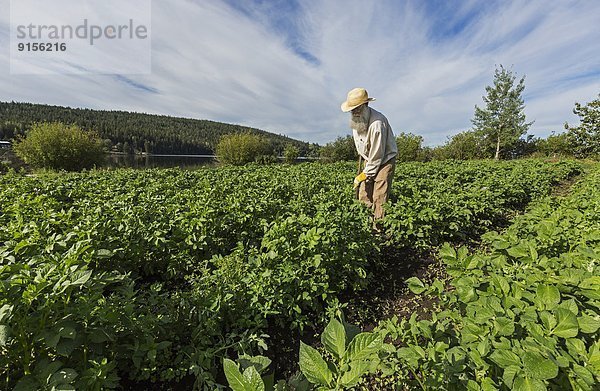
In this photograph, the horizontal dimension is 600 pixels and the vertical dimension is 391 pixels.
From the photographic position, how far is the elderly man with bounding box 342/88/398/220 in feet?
14.4

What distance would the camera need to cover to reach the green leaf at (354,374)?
2.39 ft

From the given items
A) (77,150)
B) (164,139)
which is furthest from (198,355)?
(164,139)

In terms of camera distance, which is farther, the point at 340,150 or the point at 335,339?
the point at 340,150

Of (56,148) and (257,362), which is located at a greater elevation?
(56,148)

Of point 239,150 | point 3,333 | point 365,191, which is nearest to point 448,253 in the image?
point 3,333

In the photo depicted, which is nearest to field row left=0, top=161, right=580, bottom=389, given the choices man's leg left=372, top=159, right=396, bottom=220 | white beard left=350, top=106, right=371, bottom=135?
man's leg left=372, top=159, right=396, bottom=220

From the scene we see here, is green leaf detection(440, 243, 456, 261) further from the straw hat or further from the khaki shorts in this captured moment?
the straw hat

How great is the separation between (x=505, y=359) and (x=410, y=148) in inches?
1268

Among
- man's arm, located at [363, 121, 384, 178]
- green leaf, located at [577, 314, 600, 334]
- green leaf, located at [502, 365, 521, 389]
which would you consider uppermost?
man's arm, located at [363, 121, 384, 178]

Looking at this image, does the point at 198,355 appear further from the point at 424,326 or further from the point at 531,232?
the point at 531,232

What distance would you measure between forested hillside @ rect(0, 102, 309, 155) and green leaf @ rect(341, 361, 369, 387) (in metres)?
53.7

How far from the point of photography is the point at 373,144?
4.52 metres

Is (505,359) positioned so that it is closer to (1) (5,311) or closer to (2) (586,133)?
(1) (5,311)

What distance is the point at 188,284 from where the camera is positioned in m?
2.95
